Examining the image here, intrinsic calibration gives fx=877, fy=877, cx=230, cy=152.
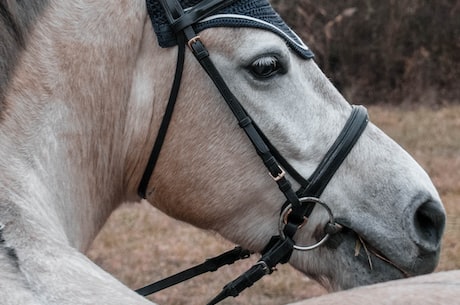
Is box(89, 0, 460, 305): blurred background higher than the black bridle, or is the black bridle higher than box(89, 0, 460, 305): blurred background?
the black bridle

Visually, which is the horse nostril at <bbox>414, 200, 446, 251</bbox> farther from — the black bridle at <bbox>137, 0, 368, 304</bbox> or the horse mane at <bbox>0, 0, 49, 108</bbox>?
the horse mane at <bbox>0, 0, 49, 108</bbox>

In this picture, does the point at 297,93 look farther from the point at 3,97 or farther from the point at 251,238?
the point at 3,97

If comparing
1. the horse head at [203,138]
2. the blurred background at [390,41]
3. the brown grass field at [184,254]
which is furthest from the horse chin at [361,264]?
the blurred background at [390,41]

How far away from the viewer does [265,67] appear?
2371 millimetres

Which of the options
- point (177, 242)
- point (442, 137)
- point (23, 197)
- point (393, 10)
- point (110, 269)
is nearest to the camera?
point (23, 197)

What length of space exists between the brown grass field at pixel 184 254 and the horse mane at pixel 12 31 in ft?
6.21

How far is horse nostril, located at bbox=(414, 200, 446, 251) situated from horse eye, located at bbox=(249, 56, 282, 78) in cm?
56

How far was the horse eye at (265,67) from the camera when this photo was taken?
237 cm

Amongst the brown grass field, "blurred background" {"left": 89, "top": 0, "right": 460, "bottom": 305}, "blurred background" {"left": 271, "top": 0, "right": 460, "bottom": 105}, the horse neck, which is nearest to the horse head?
the horse neck

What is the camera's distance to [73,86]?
227 cm

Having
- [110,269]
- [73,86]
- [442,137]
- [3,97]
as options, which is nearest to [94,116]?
[73,86]

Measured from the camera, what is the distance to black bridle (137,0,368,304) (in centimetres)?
234

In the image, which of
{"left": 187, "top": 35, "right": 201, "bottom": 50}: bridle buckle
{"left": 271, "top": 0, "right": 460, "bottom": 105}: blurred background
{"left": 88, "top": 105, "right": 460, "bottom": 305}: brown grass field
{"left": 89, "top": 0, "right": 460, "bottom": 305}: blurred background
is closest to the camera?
{"left": 187, "top": 35, "right": 201, "bottom": 50}: bridle buckle

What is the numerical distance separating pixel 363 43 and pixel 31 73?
960cm
